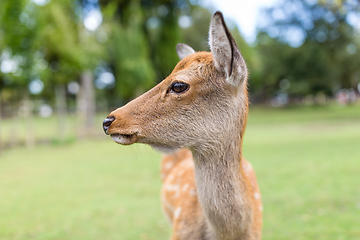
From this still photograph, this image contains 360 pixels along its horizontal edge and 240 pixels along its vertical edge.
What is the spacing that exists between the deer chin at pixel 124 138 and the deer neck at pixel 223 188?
1.43 feet

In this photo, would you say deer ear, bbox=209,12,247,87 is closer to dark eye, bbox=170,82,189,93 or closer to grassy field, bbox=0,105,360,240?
dark eye, bbox=170,82,189,93

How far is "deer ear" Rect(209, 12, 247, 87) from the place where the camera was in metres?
Result: 1.72

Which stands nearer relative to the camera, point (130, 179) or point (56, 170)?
point (130, 179)

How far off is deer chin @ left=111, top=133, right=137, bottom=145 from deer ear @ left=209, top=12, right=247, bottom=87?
27.9 inches

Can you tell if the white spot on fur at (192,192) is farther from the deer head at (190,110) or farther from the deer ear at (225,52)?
the deer ear at (225,52)

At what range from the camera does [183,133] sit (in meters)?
1.96

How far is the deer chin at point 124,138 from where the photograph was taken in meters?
1.86

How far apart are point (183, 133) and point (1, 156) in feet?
32.1

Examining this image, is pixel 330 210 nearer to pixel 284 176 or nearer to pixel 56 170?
pixel 284 176

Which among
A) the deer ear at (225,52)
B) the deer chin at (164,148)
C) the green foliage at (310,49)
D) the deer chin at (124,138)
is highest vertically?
the green foliage at (310,49)

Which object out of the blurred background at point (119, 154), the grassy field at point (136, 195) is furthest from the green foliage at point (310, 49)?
the grassy field at point (136, 195)

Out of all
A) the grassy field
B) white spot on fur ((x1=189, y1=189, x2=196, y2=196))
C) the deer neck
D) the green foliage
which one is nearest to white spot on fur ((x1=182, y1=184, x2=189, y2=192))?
white spot on fur ((x1=189, y1=189, x2=196, y2=196))

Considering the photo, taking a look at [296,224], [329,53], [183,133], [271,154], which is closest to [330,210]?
[296,224]

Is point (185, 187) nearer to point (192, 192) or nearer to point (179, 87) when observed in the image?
point (192, 192)
